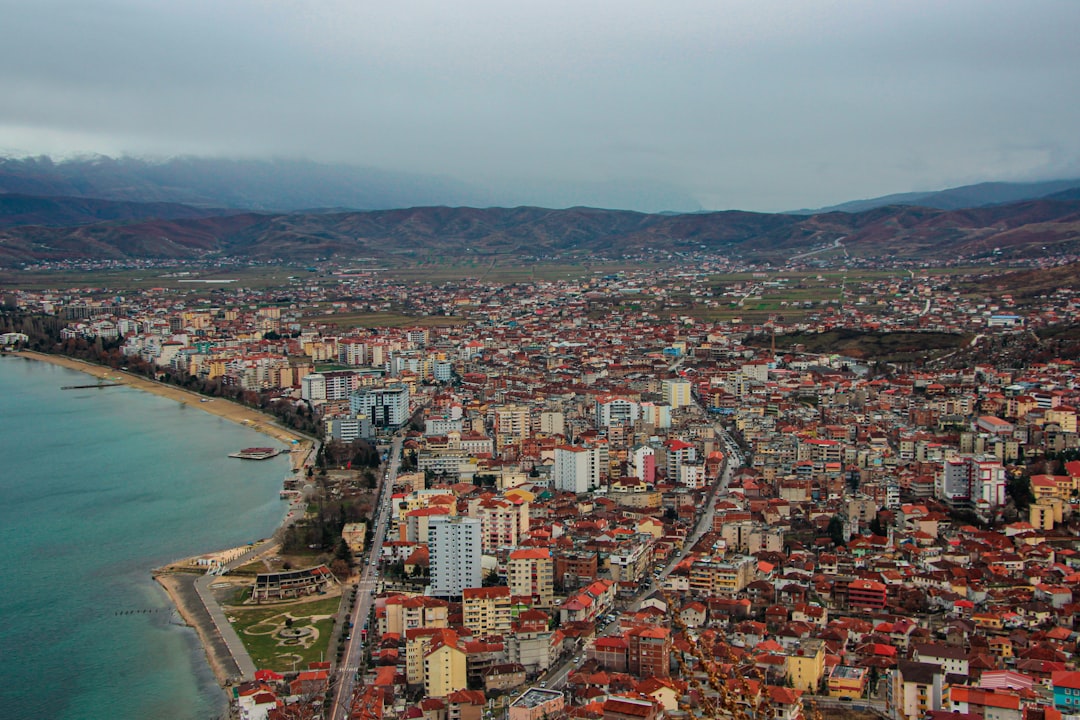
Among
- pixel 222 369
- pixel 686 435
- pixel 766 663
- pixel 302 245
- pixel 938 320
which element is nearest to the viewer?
pixel 766 663

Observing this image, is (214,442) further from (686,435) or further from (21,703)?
(21,703)

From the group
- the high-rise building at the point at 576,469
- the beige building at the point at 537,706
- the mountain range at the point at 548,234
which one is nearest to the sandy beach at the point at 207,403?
the high-rise building at the point at 576,469

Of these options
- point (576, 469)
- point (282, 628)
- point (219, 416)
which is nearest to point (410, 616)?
point (282, 628)

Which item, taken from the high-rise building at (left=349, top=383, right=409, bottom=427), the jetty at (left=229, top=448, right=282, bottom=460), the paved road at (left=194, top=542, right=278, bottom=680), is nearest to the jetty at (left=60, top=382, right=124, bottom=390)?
the high-rise building at (left=349, top=383, right=409, bottom=427)

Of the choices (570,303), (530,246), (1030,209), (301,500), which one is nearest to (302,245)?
(530,246)

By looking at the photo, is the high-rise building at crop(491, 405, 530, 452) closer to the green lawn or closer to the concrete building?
the concrete building

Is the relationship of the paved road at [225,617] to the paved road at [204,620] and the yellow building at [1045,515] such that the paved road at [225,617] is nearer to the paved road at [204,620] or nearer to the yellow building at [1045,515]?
the paved road at [204,620]
